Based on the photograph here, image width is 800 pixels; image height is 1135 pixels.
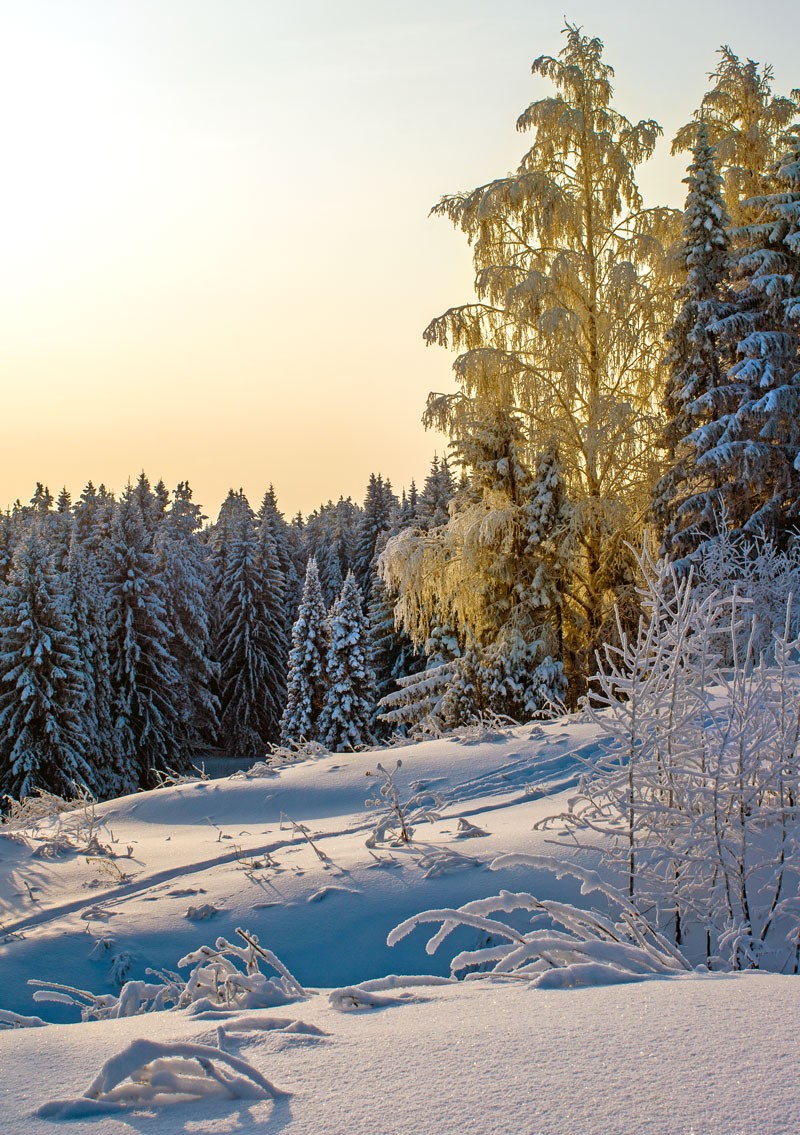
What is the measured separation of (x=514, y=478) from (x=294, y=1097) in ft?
50.2

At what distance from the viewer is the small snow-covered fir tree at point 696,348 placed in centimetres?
1447

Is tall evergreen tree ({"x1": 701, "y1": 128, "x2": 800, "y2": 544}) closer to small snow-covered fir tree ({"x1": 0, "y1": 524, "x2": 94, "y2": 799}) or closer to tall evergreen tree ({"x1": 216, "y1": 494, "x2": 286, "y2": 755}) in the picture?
small snow-covered fir tree ({"x1": 0, "y1": 524, "x2": 94, "y2": 799})

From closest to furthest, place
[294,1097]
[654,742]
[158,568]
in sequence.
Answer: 1. [294,1097]
2. [654,742]
3. [158,568]

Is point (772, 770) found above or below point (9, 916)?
above

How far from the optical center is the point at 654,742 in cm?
352

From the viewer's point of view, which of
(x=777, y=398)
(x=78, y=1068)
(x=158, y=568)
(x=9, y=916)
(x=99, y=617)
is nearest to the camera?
(x=78, y=1068)

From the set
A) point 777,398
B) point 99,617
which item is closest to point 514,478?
point 777,398

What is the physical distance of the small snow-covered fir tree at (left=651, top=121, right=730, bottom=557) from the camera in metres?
14.5

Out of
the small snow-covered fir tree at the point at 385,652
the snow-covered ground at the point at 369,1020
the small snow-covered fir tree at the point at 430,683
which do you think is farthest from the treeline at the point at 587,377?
the small snow-covered fir tree at the point at 385,652

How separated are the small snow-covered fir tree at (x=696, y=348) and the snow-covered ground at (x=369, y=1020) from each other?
10.00 m

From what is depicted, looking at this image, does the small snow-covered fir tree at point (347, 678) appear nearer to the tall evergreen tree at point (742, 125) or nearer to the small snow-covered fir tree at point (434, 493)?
the small snow-covered fir tree at point (434, 493)

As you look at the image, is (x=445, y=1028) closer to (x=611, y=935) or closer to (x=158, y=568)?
(x=611, y=935)

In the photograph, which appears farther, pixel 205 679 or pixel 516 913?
pixel 205 679

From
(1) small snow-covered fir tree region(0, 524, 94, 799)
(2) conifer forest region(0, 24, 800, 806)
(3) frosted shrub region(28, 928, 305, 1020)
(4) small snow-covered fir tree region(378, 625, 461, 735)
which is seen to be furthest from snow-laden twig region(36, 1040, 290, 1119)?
(1) small snow-covered fir tree region(0, 524, 94, 799)
